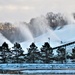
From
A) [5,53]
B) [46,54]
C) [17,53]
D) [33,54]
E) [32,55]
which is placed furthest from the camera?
[5,53]

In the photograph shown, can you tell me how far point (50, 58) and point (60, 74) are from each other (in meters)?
55.4

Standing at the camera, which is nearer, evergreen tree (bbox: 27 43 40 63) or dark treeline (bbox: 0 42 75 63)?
evergreen tree (bbox: 27 43 40 63)

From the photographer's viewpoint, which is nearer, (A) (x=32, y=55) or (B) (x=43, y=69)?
(B) (x=43, y=69)

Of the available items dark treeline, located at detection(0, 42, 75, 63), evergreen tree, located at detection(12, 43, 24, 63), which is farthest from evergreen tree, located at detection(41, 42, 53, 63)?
evergreen tree, located at detection(12, 43, 24, 63)

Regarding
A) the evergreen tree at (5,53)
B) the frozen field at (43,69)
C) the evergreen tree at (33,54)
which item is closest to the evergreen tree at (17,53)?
the evergreen tree at (5,53)

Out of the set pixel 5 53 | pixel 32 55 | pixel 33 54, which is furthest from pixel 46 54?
pixel 5 53

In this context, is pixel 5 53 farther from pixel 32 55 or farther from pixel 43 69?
pixel 43 69

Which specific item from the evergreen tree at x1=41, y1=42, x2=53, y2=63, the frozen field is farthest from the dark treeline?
the frozen field

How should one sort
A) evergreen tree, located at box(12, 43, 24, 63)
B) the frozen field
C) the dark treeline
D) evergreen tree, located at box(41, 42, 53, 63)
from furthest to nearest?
evergreen tree, located at box(12, 43, 24, 63) → the dark treeline → evergreen tree, located at box(41, 42, 53, 63) → the frozen field

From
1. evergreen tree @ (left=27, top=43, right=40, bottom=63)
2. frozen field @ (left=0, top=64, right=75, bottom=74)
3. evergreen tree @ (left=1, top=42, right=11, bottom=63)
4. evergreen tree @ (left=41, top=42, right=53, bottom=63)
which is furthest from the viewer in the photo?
evergreen tree @ (left=1, top=42, right=11, bottom=63)

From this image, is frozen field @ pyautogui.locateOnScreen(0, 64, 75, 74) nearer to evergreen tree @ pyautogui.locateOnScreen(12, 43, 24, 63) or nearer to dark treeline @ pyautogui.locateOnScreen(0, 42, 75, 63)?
dark treeline @ pyautogui.locateOnScreen(0, 42, 75, 63)

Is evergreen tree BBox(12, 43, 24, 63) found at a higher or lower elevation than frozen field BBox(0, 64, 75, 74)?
higher

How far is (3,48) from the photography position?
139m

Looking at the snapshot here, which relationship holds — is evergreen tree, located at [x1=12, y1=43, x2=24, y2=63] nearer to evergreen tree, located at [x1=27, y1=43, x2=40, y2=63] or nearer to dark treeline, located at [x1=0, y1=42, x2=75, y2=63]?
dark treeline, located at [x1=0, y1=42, x2=75, y2=63]
